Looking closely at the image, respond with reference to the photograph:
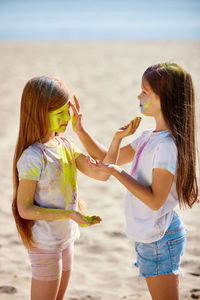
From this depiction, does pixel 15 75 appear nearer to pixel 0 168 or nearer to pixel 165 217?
pixel 0 168

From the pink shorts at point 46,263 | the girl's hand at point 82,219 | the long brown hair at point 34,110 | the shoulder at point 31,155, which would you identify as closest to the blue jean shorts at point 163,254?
the girl's hand at point 82,219

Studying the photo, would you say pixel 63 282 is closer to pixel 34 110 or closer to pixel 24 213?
pixel 24 213

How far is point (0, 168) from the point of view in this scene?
6.32 metres

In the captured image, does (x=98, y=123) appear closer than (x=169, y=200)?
No

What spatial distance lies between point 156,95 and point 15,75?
547 inches

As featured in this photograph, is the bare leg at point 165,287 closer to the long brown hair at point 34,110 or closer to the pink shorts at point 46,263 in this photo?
the pink shorts at point 46,263

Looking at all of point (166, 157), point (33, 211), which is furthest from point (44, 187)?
point (166, 157)

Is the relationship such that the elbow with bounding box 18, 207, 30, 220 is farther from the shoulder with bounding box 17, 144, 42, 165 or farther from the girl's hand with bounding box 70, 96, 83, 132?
the girl's hand with bounding box 70, 96, 83, 132

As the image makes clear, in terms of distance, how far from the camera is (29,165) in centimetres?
204

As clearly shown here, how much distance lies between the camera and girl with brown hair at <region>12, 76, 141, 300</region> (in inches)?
80.2

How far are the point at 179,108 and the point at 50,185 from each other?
758 millimetres

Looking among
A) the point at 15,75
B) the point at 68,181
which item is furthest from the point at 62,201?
the point at 15,75

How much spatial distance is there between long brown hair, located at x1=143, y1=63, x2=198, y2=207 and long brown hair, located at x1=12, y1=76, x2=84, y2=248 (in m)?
0.49

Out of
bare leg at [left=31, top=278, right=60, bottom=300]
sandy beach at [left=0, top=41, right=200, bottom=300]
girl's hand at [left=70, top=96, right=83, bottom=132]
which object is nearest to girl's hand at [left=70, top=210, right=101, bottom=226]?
bare leg at [left=31, top=278, right=60, bottom=300]
